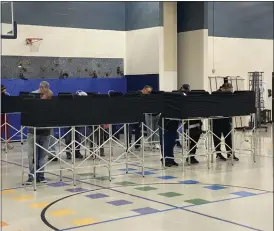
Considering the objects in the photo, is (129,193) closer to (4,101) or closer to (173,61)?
(4,101)

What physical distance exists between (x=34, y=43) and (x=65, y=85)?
175 centimetres

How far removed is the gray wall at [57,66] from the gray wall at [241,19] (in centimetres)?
389

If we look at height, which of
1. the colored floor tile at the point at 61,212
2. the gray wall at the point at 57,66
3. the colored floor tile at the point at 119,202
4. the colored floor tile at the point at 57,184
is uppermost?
the gray wall at the point at 57,66

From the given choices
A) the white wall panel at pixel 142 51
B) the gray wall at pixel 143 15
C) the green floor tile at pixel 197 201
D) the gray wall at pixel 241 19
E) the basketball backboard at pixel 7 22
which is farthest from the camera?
the gray wall at pixel 241 19

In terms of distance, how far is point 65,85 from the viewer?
16.0 m

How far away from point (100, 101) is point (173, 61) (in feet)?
31.3

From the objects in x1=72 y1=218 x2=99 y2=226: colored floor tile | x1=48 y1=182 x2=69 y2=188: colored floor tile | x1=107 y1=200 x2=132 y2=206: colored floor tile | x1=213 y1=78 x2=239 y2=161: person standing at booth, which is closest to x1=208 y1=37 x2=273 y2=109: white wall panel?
x1=213 y1=78 x2=239 y2=161: person standing at booth

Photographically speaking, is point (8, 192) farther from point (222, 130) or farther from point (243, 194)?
point (222, 130)

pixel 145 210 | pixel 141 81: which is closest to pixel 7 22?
pixel 141 81

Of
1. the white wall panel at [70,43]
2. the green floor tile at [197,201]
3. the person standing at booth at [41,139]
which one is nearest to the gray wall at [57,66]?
the white wall panel at [70,43]

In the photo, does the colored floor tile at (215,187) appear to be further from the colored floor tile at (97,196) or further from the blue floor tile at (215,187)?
the colored floor tile at (97,196)

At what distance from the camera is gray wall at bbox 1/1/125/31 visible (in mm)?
15422

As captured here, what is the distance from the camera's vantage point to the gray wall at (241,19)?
57.3 ft

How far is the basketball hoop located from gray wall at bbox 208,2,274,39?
249 inches
